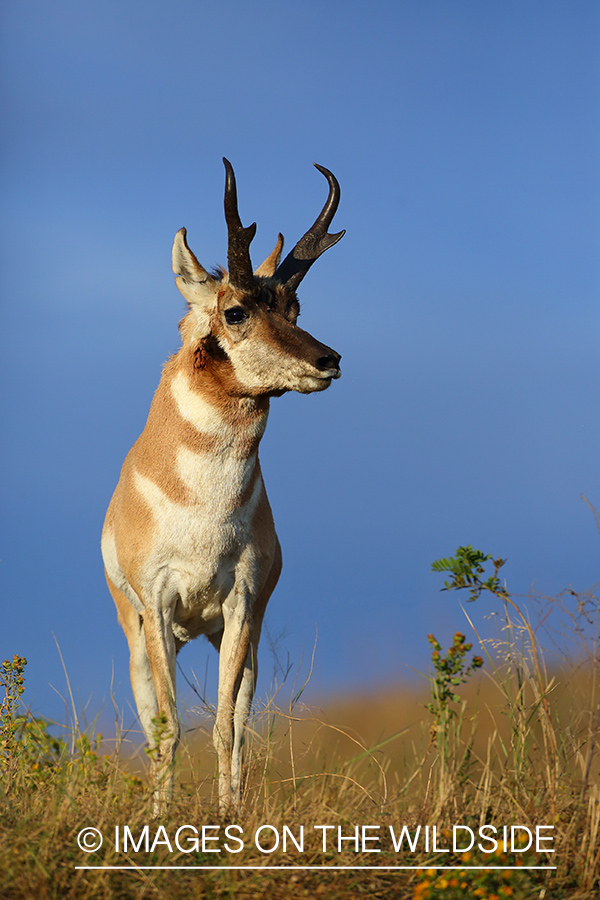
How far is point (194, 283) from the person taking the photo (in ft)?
25.0

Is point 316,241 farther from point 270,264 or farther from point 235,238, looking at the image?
point 235,238

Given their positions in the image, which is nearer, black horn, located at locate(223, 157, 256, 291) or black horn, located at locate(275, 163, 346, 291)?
black horn, located at locate(223, 157, 256, 291)

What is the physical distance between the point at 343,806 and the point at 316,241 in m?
4.94

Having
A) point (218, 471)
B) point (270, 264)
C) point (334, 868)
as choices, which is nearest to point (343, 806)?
point (334, 868)

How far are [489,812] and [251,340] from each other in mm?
3916

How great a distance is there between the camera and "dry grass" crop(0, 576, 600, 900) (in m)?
4.62

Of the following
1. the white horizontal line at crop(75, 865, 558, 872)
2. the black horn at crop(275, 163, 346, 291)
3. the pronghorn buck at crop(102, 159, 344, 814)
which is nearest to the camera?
the white horizontal line at crop(75, 865, 558, 872)

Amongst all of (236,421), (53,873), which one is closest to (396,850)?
(53,873)

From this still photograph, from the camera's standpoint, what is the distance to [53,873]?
14.9 ft

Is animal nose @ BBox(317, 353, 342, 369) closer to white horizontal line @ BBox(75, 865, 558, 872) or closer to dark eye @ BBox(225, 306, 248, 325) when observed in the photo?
dark eye @ BBox(225, 306, 248, 325)

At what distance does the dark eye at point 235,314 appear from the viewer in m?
7.37

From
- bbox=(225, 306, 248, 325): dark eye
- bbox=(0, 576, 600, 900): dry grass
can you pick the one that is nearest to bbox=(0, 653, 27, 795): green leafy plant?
bbox=(0, 576, 600, 900): dry grass

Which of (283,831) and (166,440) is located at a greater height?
(166,440)

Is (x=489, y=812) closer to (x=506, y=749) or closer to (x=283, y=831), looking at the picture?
(x=506, y=749)
